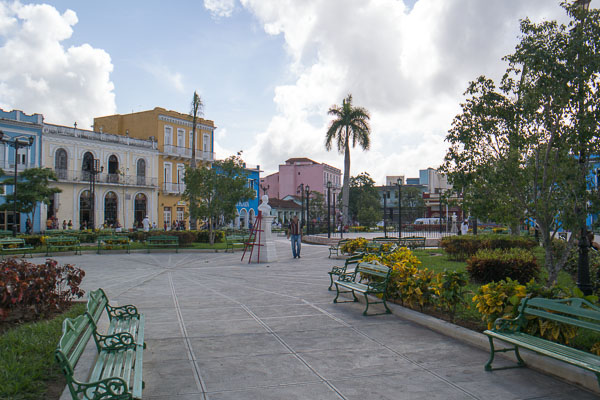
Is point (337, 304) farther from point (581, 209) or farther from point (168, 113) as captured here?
point (168, 113)

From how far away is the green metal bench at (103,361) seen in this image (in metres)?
2.97

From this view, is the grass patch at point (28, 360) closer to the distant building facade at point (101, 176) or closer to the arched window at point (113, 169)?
the distant building facade at point (101, 176)

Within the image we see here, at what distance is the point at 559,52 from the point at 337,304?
5.00m

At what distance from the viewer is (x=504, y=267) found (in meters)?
9.39

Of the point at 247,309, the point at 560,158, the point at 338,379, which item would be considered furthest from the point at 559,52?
the point at 247,309

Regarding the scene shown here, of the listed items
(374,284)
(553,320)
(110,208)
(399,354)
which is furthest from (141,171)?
(553,320)

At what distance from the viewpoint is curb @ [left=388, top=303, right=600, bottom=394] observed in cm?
400

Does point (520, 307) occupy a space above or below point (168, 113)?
below

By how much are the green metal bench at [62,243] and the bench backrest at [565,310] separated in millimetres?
18057

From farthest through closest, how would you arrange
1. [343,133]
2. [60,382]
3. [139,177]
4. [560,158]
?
[139,177] → [343,133] → [560,158] → [60,382]

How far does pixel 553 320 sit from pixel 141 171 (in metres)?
41.6

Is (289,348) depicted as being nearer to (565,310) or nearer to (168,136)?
(565,310)

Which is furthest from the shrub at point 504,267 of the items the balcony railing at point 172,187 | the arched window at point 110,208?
the balcony railing at point 172,187

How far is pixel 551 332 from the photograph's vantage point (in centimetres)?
443
